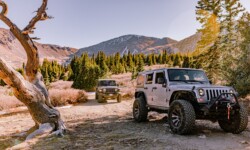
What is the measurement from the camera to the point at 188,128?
7.72 meters

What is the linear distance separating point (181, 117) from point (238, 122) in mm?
1940

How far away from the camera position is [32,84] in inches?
355

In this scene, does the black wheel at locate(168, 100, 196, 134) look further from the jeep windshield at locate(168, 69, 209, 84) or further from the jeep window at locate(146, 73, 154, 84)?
the jeep window at locate(146, 73, 154, 84)

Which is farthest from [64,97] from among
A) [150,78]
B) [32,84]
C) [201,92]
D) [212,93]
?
[212,93]

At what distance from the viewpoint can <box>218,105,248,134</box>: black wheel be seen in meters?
8.07

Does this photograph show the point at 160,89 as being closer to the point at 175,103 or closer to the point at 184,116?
the point at 175,103

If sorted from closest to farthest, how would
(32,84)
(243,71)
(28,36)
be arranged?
(32,84) < (28,36) < (243,71)

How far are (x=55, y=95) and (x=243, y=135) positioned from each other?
48.9ft

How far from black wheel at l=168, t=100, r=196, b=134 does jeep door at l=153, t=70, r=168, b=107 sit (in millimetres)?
962

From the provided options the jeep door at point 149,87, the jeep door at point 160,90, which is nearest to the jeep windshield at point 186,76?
the jeep door at point 160,90

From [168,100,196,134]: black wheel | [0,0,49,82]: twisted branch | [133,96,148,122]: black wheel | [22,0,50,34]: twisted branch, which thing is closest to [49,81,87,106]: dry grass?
[133,96,148,122]: black wheel

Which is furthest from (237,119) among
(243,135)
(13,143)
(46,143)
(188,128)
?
(13,143)

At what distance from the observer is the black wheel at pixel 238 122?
8.07 m

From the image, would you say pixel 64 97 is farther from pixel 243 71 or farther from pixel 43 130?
pixel 243 71
